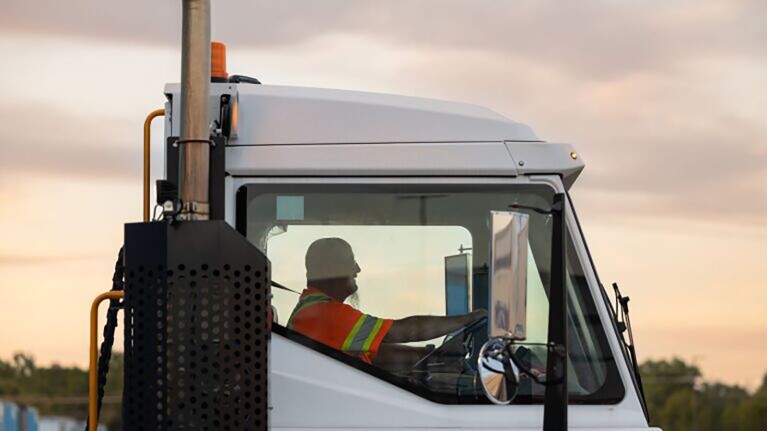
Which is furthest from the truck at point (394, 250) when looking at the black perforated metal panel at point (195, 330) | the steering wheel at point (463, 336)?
the black perforated metal panel at point (195, 330)

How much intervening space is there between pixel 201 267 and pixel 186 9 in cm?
92

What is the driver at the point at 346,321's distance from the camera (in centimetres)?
528

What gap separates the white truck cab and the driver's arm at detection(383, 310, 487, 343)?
0.10ft

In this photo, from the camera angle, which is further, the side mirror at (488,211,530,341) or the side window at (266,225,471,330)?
the side window at (266,225,471,330)

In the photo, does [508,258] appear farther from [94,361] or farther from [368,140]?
[94,361]

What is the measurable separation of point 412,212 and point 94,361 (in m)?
1.37

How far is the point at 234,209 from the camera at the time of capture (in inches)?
209

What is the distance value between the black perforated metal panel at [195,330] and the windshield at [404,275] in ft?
2.54

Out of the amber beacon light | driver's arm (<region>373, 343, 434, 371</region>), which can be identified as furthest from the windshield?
the amber beacon light

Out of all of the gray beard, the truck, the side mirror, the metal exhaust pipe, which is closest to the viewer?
the side mirror

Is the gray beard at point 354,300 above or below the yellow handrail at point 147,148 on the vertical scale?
below

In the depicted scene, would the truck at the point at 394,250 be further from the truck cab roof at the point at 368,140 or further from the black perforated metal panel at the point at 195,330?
the black perforated metal panel at the point at 195,330

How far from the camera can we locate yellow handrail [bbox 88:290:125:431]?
16.3ft

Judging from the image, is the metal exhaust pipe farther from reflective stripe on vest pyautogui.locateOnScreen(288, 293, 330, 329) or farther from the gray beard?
the gray beard
